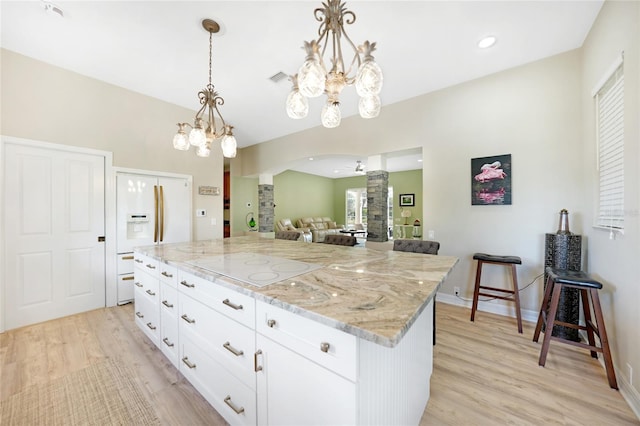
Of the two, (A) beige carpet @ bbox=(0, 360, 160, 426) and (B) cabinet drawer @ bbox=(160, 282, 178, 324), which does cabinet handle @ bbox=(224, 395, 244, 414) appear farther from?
(B) cabinet drawer @ bbox=(160, 282, 178, 324)

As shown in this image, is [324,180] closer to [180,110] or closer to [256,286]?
[180,110]

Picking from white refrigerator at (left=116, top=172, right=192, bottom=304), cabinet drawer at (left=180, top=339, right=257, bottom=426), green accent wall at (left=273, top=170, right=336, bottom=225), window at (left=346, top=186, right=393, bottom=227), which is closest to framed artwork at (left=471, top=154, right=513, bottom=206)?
cabinet drawer at (left=180, top=339, right=257, bottom=426)

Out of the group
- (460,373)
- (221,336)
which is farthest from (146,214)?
(460,373)

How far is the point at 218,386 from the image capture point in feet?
4.79

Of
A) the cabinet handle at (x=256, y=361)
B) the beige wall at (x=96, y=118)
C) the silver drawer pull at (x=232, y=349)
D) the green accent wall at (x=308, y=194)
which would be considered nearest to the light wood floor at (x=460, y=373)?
the silver drawer pull at (x=232, y=349)

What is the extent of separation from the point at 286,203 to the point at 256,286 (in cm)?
794

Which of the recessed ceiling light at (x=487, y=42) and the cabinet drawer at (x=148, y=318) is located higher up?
the recessed ceiling light at (x=487, y=42)

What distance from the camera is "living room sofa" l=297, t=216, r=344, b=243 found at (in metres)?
8.71

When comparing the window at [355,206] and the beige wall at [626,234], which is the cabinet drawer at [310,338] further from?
the window at [355,206]

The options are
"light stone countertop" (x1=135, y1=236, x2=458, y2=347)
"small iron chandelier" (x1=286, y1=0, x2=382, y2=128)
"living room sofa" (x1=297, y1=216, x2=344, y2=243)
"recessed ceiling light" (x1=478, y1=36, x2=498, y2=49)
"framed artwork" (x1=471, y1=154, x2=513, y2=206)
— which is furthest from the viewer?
"living room sofa" (x1=297, y1=216, x2=344, y2=243)

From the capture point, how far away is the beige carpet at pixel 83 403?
1.49 meters

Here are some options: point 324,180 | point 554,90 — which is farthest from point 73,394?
point 324,180

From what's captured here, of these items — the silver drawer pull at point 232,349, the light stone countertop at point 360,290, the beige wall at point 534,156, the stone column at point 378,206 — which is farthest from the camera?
the stone column at point 378,206

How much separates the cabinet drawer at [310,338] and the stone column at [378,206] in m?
3.16
